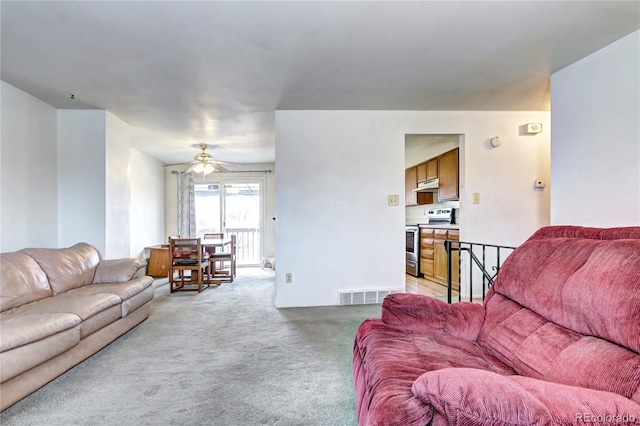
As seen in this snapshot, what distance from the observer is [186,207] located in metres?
6.59

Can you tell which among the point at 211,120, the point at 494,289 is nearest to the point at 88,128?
the point at 211,120

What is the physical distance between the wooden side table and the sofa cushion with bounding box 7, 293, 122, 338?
2916 millimetres

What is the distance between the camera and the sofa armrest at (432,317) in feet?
5.26

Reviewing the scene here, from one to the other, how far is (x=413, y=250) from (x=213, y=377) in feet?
13.3

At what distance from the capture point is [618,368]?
95cm

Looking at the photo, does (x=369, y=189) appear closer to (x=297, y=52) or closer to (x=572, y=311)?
(x=297, y=52)

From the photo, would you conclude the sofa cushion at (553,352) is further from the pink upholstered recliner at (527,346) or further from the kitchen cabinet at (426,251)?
the kitchen cabinet at (426,251)

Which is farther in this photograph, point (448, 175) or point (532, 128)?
point (448, 175)

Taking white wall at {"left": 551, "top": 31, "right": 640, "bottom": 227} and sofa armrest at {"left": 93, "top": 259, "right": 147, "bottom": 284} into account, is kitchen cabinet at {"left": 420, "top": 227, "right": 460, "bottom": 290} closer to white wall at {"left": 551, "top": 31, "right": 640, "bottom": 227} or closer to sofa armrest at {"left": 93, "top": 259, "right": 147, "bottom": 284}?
white wall at {"left": 551, "top": 31, "right": 640, "bottom": 227}

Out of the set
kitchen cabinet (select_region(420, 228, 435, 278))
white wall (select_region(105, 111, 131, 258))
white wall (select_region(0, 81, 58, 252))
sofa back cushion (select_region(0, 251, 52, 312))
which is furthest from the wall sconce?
white wall (select_region(0, 81, 58, 252))

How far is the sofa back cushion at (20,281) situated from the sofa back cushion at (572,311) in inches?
125

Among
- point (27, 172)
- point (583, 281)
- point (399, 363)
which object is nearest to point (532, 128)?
point (583, 281)

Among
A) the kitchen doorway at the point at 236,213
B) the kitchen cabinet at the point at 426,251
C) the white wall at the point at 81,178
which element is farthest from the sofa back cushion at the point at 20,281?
the kitchen cabinet at the point at 426,251

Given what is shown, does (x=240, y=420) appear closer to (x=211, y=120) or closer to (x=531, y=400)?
(x=531, y=400)
